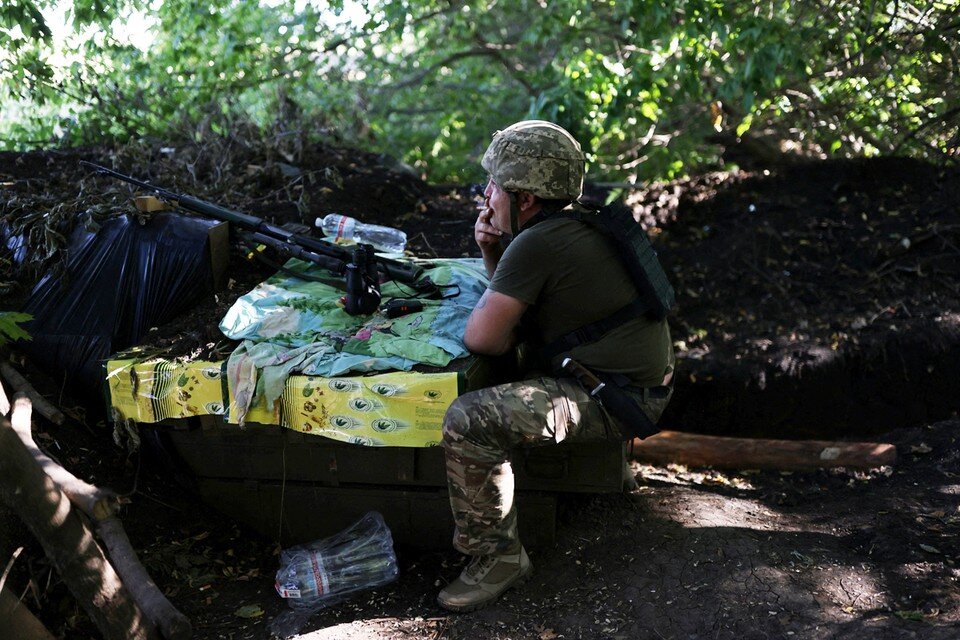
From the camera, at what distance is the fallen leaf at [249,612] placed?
3.42 metres

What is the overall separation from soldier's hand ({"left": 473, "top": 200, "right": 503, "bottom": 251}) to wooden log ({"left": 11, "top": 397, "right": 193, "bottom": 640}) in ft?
5.78

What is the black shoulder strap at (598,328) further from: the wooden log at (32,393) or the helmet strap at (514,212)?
the wooden log at (32,393)

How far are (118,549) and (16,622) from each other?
1.21ft

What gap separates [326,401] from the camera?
11.4 ft

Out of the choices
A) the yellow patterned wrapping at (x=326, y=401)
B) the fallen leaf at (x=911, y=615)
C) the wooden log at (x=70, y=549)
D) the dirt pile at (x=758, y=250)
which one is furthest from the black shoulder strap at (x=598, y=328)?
the dirt pile at (x=758, y=250)

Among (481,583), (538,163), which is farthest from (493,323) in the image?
(481,583)

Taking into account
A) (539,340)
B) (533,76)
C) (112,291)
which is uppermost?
(533,76)

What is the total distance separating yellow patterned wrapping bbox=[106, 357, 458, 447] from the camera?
3.42 m

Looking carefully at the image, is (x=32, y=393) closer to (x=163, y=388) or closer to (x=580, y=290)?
(x=163, y=388)

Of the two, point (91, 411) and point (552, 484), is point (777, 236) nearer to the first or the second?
point (552, 484)

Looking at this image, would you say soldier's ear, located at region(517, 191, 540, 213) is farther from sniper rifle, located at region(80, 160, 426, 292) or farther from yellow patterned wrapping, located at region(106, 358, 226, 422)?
yellow patterned wrapping, located at region(106, 358, 226, 422)

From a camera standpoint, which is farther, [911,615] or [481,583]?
[481,583]

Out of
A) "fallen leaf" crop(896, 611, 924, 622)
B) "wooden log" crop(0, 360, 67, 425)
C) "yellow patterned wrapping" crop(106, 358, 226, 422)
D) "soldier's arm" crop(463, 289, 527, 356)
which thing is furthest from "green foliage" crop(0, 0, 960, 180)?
"fallen leaf" crop(896, 611, 924, 622)

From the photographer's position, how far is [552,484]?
374 centimetres
